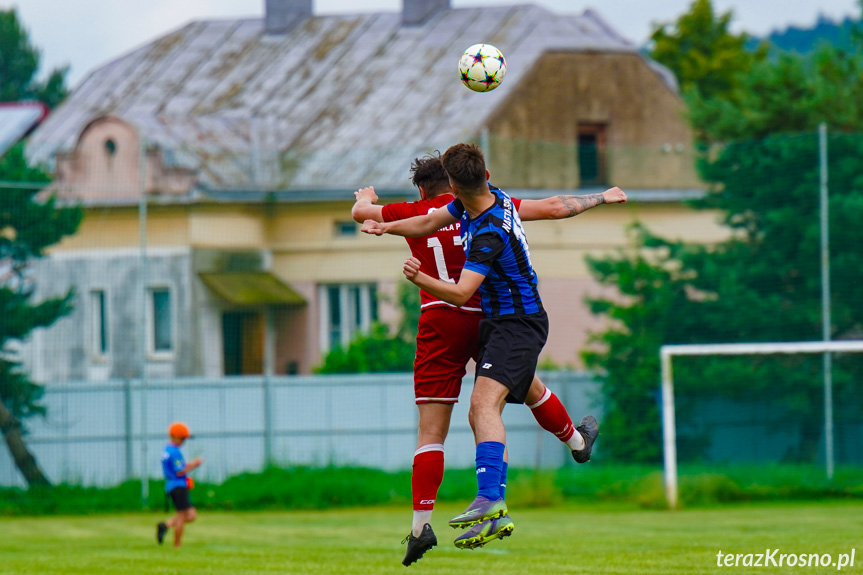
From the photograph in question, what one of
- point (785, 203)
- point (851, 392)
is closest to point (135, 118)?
point (785, 203)

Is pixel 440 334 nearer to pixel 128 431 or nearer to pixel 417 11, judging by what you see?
pixel 128 431

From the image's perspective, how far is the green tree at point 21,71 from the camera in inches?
2133

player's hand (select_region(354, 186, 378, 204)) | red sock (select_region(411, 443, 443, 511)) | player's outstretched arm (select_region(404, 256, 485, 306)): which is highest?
player's hand (select_region(354, 186, 378, 204))

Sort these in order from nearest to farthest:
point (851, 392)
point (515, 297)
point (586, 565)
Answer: point (515, 297) → point (586, 565) → point (851, 392)

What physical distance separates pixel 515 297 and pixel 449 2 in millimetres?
26668

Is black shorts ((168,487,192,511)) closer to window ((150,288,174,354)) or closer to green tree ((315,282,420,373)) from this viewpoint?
window ((150,288,174,354))

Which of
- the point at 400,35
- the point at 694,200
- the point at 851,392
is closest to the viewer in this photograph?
the point at 851,392

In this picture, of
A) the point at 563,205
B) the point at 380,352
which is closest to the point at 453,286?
the point at 563,205

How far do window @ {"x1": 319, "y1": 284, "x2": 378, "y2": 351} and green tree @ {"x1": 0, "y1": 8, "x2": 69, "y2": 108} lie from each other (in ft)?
116


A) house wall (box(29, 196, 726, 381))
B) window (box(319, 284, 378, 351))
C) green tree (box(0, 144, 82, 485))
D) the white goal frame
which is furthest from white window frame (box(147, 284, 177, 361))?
Result: the white goal frame

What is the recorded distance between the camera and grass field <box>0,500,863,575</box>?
10.1 m

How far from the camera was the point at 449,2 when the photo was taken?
109 feet

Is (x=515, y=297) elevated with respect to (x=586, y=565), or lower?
elevated

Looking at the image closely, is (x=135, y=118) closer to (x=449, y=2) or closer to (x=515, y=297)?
(x=449, y=2)
